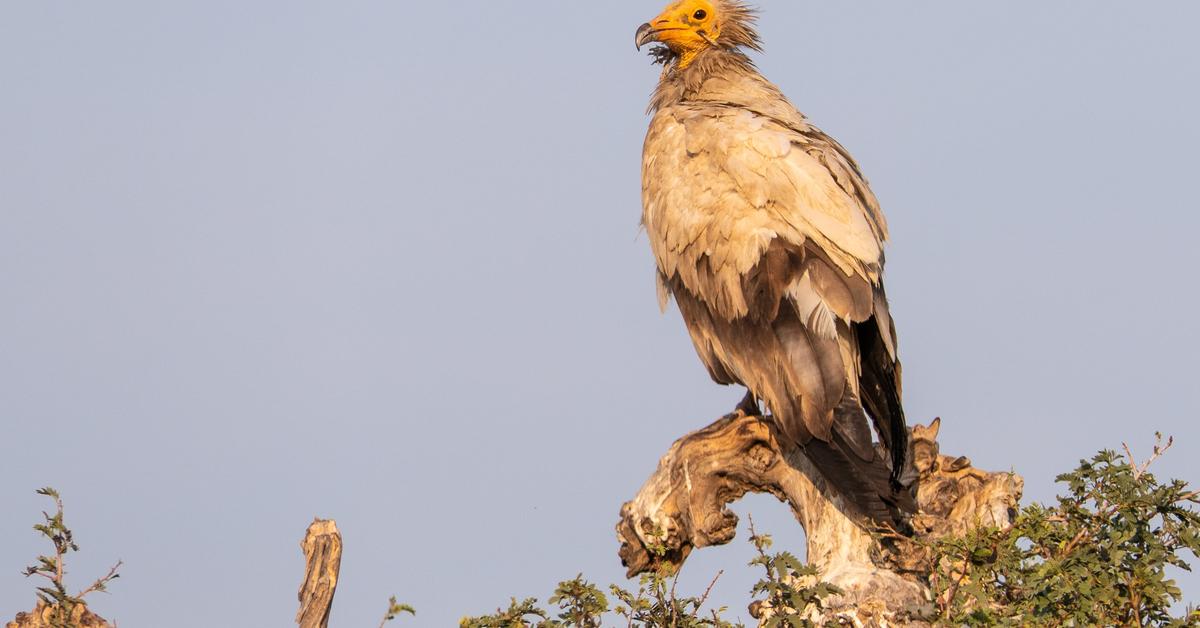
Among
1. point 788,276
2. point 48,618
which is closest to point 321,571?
point 48,618

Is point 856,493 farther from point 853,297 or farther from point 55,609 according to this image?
point 55,609

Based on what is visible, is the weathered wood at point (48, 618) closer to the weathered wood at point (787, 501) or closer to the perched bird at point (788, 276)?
the weathered wood at point (787, 501)

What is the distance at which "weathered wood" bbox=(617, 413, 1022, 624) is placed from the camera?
639 cm

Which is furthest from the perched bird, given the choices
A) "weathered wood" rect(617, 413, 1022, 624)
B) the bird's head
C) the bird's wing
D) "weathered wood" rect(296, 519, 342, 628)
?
"weathered wood" rect(296, 519, 342, 628)

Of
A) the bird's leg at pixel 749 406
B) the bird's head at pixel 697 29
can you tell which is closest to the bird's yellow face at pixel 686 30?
the bird's head at pixel 697 29

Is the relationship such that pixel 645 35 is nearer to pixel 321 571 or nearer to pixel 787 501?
pixel 787 501

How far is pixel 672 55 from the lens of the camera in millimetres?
8523

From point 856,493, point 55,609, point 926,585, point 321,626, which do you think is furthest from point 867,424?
point 55,609

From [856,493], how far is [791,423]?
19.1 inches

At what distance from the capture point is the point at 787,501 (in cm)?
688

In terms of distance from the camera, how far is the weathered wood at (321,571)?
16.0 ft

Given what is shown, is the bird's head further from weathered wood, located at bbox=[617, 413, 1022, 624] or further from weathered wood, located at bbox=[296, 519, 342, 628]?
weathered wood, located at bbox=[296, 519, 342, 628]

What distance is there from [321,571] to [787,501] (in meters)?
2.72

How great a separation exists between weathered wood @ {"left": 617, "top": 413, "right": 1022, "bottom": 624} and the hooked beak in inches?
99.9
